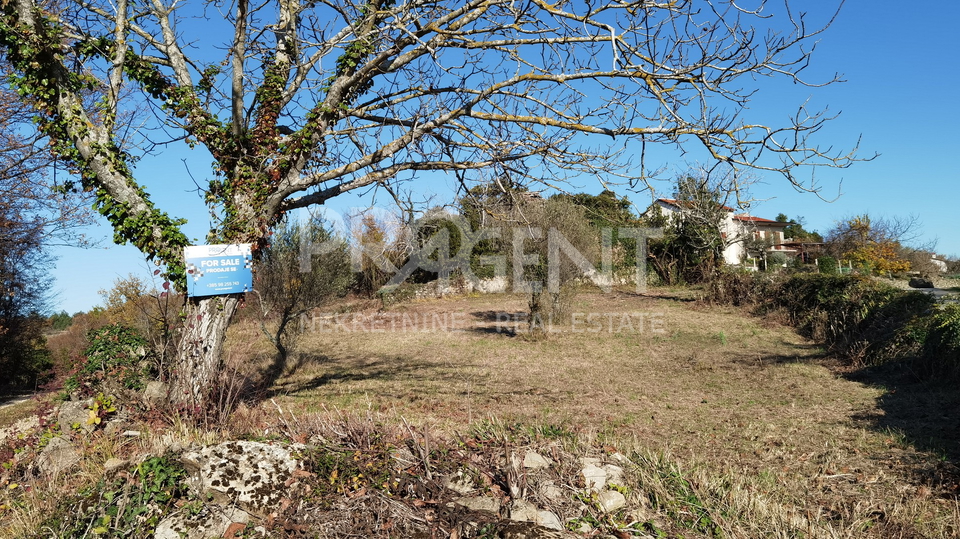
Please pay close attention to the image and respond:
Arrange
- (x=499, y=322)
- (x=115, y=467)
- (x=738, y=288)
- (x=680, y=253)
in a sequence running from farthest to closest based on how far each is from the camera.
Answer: (x=680, y=253)
(x=738, y=288)
(x=499, y=322)
(x=115, y=467)

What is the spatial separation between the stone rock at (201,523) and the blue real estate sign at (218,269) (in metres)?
3.23

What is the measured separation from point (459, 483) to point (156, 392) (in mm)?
3873

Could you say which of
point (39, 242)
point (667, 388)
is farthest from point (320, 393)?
point (39, 242)

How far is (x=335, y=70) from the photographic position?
6.47m

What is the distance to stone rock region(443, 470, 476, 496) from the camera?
3428 mm

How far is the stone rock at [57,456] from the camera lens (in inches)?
173

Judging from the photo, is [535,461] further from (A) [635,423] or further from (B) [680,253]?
(B) [680,253]

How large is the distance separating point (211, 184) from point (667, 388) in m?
7.46

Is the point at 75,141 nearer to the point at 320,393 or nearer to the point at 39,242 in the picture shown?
the point at 320,393

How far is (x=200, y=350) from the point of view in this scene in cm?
604

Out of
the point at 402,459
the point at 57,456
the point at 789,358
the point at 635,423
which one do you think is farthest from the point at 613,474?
the point at 789,358

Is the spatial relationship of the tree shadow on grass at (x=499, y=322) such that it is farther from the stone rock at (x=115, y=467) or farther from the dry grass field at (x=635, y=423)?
the stone rock at (x=115, y=467)

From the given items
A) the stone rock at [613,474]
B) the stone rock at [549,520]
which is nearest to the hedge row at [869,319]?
the stone rock at [613,474]

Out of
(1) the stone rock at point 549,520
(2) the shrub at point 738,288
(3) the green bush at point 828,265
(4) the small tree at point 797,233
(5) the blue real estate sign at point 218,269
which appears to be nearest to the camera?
(1) the stone rock at point 549,520
